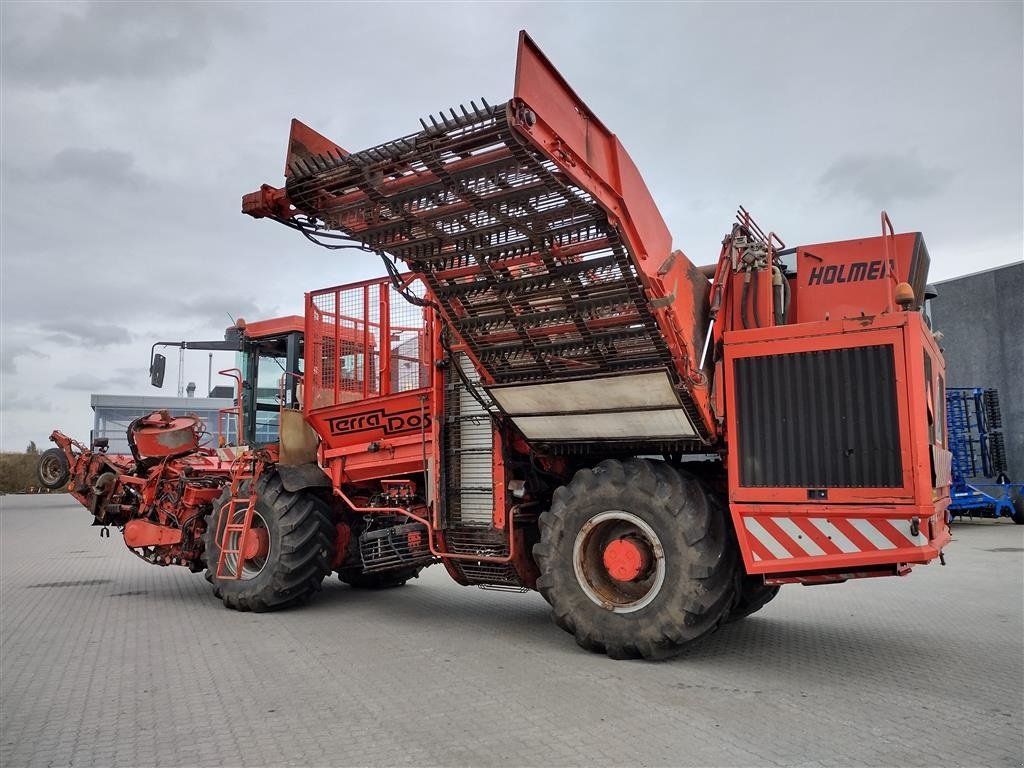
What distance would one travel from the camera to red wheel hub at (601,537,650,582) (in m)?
5.15

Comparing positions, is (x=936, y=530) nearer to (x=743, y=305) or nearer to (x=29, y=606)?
(x=743, y=305)

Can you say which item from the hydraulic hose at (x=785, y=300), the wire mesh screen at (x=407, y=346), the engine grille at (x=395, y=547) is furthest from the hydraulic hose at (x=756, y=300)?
the engine grille at (x=395, y=547)

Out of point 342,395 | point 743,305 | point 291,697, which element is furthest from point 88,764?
point 743,305

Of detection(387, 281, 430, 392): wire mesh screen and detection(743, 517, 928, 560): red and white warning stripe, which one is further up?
detection(387, 281, 430, 392): wire mesh screen

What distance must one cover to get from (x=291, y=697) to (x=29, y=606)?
15.9ft

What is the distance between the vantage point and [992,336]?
18484mm

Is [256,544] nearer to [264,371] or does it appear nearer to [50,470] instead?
[264,371]

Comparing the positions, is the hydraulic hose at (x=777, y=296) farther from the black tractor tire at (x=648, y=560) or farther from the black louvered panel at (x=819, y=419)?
the black tractor tire at (x=648, y=560)

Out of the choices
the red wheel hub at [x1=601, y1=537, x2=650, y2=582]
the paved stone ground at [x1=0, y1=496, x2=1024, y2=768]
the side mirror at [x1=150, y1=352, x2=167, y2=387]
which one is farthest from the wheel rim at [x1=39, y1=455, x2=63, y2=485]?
the red wheel hub at [x1=601, y1=537, x2=650, y2=582]

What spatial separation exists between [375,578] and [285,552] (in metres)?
1.79

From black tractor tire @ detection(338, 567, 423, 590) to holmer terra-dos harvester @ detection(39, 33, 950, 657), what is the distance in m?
1.95

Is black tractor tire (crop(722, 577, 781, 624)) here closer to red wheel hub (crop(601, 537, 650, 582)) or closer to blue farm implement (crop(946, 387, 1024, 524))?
red wheel hub (crop(601, 537, 650, 582))

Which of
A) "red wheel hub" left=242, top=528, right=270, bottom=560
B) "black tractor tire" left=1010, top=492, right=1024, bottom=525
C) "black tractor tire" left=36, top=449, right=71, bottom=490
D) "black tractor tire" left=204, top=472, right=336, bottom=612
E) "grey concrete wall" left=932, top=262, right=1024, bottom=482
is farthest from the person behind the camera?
"grey concrete wall" left=932, top=262, right=1024, bottom=482

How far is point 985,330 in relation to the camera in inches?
733
